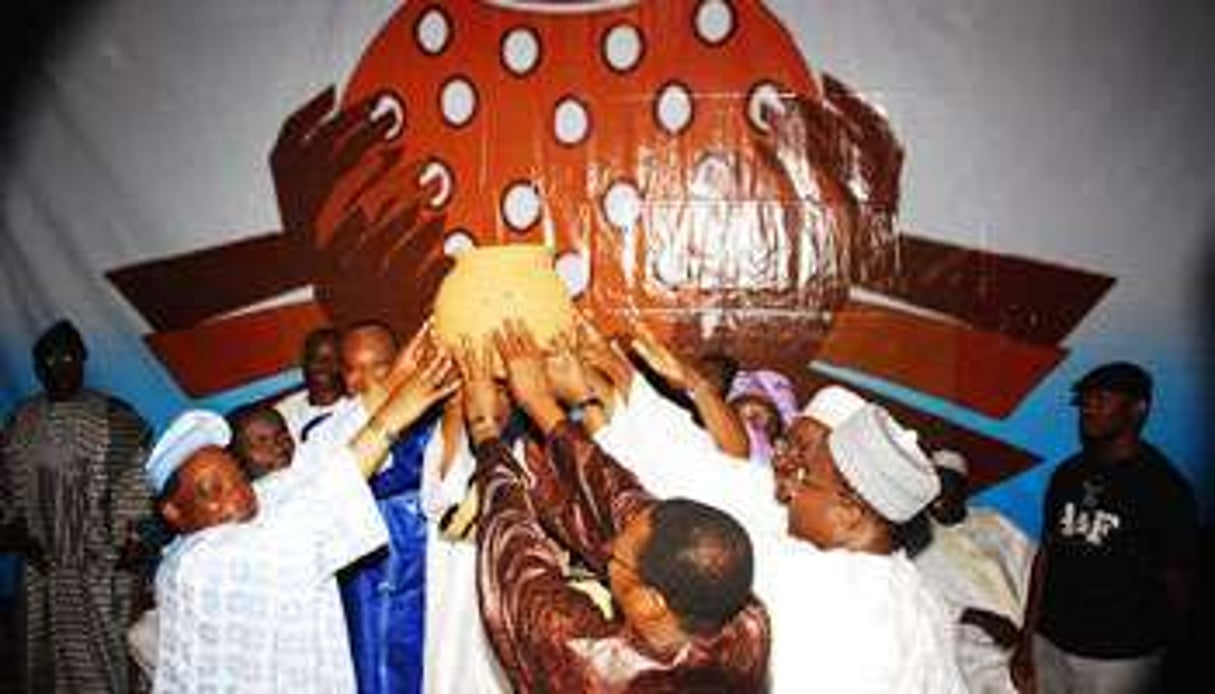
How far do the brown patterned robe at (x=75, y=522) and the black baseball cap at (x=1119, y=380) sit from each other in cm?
189

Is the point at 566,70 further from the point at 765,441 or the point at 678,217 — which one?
the point at 765,441

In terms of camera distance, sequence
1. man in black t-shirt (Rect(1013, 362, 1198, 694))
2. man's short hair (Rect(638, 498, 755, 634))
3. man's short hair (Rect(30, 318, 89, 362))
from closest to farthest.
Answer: man's short hair (Rect(638, 498, 755, 634)) → man in black t-shirt (Rect(1013, 362, 1198, 694)) → man's short hair (Rect(30, 318, 89, 362))

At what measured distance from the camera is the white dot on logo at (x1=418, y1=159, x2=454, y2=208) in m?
2.52

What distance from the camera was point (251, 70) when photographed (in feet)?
8.31

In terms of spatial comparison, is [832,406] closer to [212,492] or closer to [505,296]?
[505,296]

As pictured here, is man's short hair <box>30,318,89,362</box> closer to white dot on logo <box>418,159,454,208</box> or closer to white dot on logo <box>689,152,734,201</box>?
white dot on logo <box>418,159,454,208</box>

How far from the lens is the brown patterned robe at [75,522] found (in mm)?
2643

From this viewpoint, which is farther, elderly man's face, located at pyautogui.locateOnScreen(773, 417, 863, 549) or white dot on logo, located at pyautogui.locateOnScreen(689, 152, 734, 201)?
white dot on logo, located at pyautogui.locateOnScreen(689, 152, 734, 201)

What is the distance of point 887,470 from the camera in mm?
2314

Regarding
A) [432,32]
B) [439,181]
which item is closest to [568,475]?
[439,181]

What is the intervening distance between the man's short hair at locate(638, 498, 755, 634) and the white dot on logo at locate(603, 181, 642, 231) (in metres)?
0.56

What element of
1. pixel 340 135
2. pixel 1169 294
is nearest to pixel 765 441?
pixel 1169 294

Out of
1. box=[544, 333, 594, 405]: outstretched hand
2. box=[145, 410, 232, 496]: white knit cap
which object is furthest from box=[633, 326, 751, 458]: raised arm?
box=[145, 410, 232, 496]: white knit cap

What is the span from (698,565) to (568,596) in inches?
9.9
